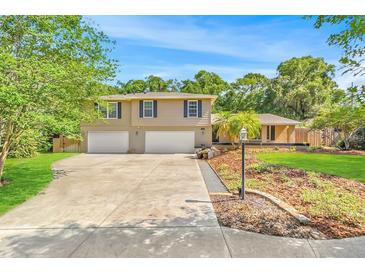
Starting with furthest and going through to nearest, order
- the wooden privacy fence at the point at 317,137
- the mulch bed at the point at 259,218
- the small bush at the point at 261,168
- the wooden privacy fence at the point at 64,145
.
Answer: the wooden privacy fence at the point at 317,137 → the wooden privacy fence at the point at 64,145 → the small bush at the point at 261,168 → the mulch bed at the point at 259,218

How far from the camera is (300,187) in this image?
A: 783 centimetres

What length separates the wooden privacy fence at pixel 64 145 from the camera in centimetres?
2098

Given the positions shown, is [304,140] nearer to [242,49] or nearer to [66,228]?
[242,49]

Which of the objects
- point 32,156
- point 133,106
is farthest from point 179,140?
point 32,156

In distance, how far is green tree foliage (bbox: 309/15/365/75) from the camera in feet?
11.0

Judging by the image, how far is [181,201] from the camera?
668 cm

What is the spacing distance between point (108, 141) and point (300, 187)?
53.7 ft

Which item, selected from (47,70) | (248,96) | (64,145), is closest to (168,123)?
(64,145)

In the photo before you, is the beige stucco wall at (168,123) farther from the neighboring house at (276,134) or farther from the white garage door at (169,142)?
the neighboring house at (276,134)

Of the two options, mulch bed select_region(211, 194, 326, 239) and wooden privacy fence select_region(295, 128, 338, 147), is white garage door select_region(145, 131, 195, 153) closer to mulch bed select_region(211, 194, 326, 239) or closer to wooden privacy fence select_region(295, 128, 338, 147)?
wooden privacy fence select_region(295, 128, 338, 147)

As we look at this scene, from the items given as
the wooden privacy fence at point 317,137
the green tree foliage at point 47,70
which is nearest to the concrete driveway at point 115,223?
the green tree foliage at point 47,70

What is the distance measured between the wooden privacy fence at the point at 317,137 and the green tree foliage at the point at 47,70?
19547 millimetres
